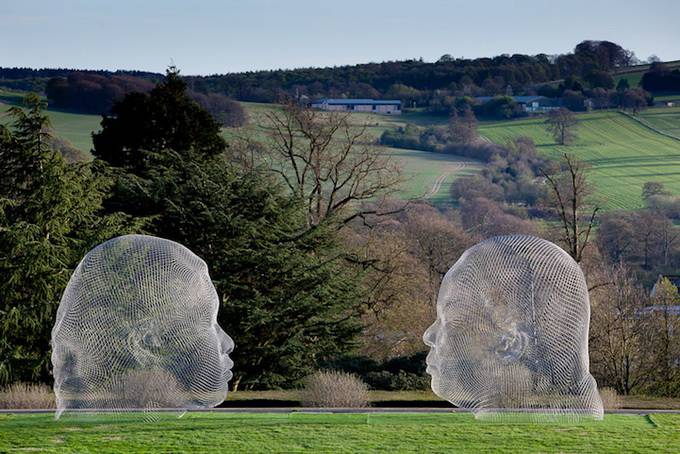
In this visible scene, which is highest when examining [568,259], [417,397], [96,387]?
[568,259]

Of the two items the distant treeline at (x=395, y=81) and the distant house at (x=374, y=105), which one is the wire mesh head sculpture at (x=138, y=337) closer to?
the distant treeline at (x=395, y=81)

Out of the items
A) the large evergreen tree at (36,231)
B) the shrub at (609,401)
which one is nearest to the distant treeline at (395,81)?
the large evergreen tree at (36,231)

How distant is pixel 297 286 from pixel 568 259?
45.3 ft

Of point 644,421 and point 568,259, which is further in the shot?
point 644,421

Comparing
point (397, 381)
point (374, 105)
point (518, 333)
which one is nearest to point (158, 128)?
point (397, 381)

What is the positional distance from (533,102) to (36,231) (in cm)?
9286

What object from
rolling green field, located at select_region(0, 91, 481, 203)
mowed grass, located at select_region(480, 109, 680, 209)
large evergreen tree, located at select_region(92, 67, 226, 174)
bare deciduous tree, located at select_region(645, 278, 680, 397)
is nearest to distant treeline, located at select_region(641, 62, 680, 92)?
mowed grass, located at select_region(480, 109, 680, 209)

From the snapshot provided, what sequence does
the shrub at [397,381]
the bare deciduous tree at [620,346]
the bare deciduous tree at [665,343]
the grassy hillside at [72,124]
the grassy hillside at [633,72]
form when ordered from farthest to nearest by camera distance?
the grassy hillside at [633,72] < the grassy hillside at [72,124] < the bare deciduous tree at [620,346] < the bare deciduous tree at [665,343] < the shrub at [397,381]

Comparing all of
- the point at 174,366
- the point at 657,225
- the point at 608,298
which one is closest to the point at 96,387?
the point at 174,366

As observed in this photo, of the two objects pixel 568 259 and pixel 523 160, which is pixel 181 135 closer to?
pixel 568 259

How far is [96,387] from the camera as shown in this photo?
1695 cm

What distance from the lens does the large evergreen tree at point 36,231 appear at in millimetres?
26344

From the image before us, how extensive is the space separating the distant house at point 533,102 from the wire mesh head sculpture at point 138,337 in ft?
317

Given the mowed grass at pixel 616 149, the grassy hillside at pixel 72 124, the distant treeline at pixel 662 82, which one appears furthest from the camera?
the distant treeline at pixel 662 82
